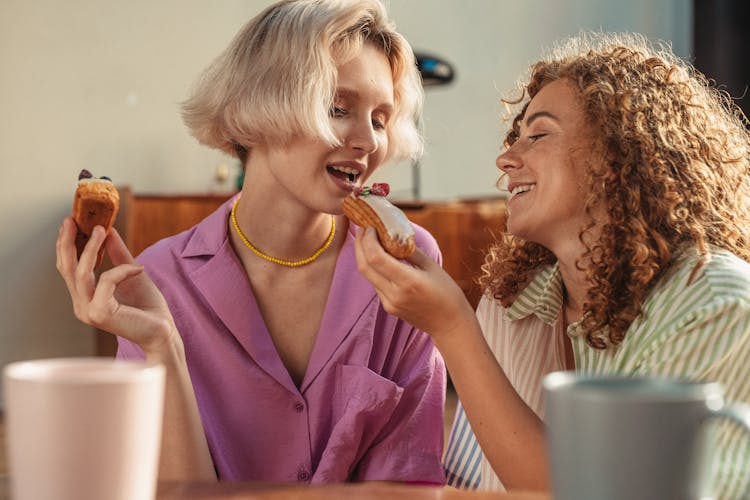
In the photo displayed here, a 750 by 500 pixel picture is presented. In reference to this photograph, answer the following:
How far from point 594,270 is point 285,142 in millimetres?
528

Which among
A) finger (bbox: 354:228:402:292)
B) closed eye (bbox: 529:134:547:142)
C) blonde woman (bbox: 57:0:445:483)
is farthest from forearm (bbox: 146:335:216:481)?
closed eye (bbox: 529:134:547:142)

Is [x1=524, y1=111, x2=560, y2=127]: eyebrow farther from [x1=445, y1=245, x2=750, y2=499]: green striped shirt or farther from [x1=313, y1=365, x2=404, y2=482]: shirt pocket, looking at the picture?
[x1=313, y1=365, x2=404, y2=482]: shirt pocket

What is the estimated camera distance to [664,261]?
126 centimetres

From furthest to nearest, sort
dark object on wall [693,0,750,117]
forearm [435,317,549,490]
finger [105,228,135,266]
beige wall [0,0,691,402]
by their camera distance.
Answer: dark object on wall [693,0,750,117]
beige wall [0,0,691,402]
finger [105,228,135,266]
forearm [435,317,549,490]

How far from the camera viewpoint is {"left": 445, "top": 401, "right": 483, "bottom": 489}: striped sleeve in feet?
4.80

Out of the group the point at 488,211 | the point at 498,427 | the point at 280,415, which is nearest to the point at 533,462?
the point at 498,427

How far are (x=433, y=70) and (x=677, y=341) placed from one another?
10.7 ft

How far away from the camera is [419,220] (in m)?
3.99

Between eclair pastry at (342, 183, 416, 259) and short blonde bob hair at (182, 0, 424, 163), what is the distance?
0.12 m

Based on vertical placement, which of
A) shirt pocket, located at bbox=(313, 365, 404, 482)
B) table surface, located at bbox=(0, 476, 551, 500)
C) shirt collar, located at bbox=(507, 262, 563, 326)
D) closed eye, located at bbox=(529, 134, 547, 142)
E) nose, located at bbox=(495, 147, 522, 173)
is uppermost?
closed eye, located at bbox=(529, 134, 547, 142)

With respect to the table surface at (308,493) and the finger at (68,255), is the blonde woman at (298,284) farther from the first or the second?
the table surface at (308,493)

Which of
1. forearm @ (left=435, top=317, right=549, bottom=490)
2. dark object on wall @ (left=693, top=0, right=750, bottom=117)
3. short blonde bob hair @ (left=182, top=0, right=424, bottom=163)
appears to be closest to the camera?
forearm @ (left=435, top=317, right=549, bottom=490)

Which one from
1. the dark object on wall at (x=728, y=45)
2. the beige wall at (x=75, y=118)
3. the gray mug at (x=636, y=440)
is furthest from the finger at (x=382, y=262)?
the dark object on wall at (x=728, y=45)

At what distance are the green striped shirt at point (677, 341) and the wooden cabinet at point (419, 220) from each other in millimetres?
2500
